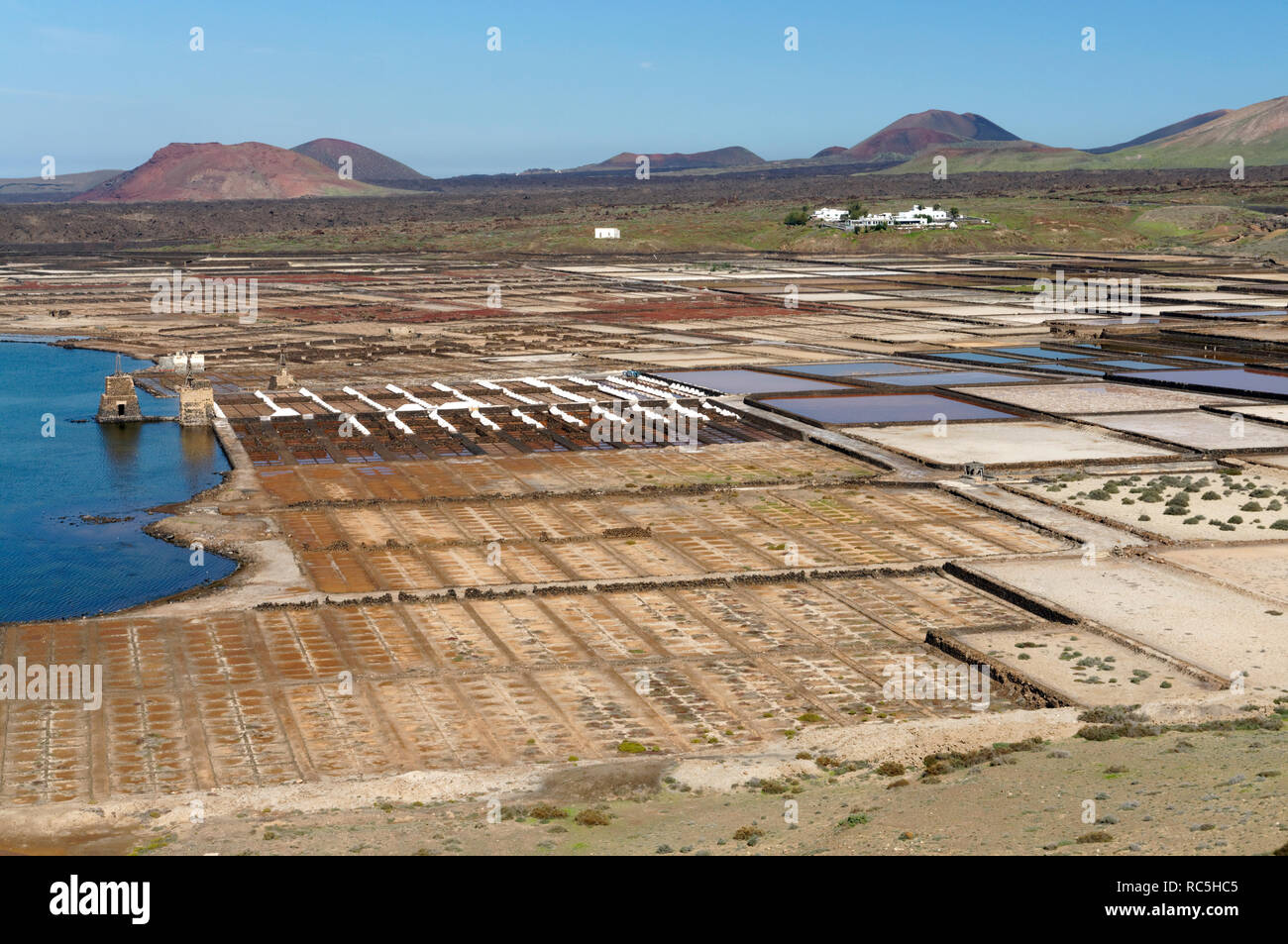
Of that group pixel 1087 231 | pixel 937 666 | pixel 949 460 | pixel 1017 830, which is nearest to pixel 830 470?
pixel 949 460

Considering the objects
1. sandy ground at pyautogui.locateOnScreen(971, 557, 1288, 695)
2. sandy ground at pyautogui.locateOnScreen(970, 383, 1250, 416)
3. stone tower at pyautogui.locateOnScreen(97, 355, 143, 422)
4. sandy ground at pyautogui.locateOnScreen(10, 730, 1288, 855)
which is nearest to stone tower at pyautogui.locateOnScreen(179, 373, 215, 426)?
stone tower at pyautogui.locateOnScreen(97, 355, 143, 422)

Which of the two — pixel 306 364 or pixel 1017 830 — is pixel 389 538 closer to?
pixel 1017 830

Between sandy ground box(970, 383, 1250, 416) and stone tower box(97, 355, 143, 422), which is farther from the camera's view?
sandy ground box(970, 383, 1250, 416)

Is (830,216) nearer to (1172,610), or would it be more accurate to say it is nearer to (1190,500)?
(1190,500)

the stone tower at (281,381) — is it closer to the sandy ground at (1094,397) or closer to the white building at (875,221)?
the sandy ground at (1094,397)

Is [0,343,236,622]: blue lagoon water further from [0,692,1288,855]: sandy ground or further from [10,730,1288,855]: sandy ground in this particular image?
[10,730,1288,855]: sandy ground

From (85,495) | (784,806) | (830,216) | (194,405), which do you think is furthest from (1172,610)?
(830,216)
